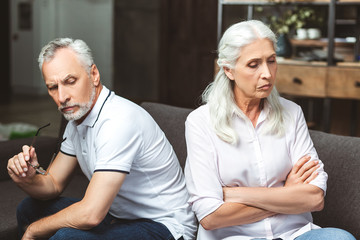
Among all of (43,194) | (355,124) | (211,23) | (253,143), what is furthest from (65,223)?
(211,23)

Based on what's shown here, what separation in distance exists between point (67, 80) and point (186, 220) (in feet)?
2.16

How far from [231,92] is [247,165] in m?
0.27

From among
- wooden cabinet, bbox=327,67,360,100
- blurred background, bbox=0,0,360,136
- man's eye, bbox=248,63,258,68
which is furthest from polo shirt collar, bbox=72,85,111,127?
blurred background, bbox=0,0,360,136

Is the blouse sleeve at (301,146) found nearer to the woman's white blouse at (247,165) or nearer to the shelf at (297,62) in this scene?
the woman's white blouse at (247,165)

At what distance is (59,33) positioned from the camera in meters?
10.1

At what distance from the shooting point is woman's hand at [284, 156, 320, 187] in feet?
5.99

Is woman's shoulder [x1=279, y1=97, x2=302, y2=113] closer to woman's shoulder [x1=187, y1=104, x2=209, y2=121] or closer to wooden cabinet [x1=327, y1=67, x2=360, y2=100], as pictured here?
woman's shoulder [x1=187, y1=104, x2=209, y2=121]

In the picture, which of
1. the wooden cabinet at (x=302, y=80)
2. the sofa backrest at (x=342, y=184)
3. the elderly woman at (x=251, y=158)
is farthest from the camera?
the wooden cabinet at (x=302, y=80)

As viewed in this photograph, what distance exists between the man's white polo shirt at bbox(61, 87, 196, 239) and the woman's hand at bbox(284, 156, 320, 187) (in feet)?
1.37

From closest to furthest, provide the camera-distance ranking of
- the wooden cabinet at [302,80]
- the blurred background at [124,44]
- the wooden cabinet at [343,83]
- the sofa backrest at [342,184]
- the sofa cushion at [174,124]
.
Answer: the sofa backrest at [342,184]
the sofa cushion at [174,124]
the wooden cabinet at [343,83]
the wooden cabinet at [302,80]
the blurred background at [124,44]

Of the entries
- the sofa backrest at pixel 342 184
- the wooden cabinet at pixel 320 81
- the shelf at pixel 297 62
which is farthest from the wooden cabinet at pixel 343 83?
the sofa backrest at pixel 342 184

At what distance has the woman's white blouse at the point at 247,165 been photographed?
1.84 meters

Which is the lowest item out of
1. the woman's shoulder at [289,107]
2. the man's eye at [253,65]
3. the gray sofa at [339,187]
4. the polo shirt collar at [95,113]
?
the gray sofa at [339,187]

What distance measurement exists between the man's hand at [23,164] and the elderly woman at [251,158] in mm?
549
